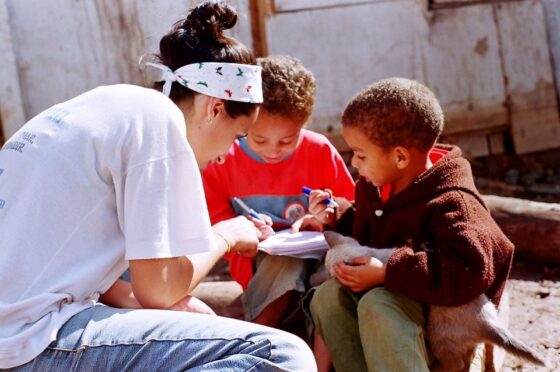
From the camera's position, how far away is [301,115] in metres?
3.43

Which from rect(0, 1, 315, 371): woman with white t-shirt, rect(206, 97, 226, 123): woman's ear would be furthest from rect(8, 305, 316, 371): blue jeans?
rect(206, 97, 226, 123): woman's ear

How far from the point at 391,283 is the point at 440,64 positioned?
3783mm

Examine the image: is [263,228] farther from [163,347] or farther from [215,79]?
[163,347]

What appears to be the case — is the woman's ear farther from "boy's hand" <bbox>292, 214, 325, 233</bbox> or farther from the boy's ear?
"boy's hand" <bbox>292, 214, 325, 233</bbox>

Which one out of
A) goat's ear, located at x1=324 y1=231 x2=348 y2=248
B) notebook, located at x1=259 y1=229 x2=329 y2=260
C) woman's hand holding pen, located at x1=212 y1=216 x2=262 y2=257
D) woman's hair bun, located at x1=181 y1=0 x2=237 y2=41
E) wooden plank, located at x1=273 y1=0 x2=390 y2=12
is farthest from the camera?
wooden plank, located at x1=273 y1=0 x2=390 y2=12

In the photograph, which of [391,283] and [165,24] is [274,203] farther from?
[165,24]

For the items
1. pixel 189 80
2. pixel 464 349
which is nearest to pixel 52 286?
pixel 189 80

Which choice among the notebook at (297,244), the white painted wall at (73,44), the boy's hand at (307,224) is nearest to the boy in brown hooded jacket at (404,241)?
the notebook at (297,244)

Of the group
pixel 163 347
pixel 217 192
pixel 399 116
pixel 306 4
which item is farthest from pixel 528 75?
pixel 163 347

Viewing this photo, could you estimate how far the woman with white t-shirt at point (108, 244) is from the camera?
7.35 ft

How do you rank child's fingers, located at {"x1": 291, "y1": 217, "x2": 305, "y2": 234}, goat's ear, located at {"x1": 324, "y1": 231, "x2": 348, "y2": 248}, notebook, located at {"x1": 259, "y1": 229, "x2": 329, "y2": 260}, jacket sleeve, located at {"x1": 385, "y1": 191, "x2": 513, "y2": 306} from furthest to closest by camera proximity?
child's fingers, located at {"x1": 291, "y1": 217, "x2": 305, "y2": 234}
notebook, located at {"x1": 259, "y1": 229, "x2": 329, "y2": 260}
goat's ear, located at {"x1": 324, "y1": 231, "x2": 348, "y2": 248}
jacket sleeve, located at {"x1": 385, "y1": 191, "x2": 513, "y2": 306}

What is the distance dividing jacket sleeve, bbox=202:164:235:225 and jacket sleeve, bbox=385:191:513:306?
3.57 ft

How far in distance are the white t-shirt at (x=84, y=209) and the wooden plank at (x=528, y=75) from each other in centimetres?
451

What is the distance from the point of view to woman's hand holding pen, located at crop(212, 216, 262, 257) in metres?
2.85
